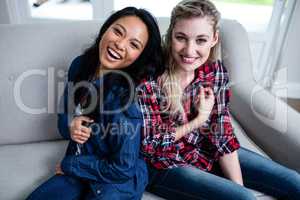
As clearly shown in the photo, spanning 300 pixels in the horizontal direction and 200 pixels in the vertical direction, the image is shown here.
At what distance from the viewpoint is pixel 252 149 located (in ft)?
4.07

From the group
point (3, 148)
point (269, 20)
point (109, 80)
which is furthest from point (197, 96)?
point (269, 20)

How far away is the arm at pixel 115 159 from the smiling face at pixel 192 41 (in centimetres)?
A: 24

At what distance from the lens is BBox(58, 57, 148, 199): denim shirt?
91 centimetres

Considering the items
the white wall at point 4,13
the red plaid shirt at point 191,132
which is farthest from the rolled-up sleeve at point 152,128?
the white wall at point 4,13

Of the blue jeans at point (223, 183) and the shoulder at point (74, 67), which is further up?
the shoulder at point (74, 67)

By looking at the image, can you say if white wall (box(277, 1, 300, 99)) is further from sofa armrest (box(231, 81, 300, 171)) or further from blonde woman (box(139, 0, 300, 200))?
blonde woman (box(139, 0, 300, 200))

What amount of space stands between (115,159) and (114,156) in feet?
0.03

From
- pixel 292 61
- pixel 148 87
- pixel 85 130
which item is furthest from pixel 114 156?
pixel 292 61

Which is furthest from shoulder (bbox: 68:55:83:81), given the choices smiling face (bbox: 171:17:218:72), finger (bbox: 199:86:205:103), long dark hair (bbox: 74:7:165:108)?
finger (bbox: 199:86:205:103)

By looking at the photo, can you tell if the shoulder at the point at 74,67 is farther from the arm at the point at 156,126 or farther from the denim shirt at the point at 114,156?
the arm at the point at 156,126

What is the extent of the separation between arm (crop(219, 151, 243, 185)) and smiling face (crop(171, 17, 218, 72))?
13.4 inches

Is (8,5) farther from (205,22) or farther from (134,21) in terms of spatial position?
(205,22)

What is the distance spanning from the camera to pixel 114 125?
96cm

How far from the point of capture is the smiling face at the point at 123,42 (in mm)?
912
